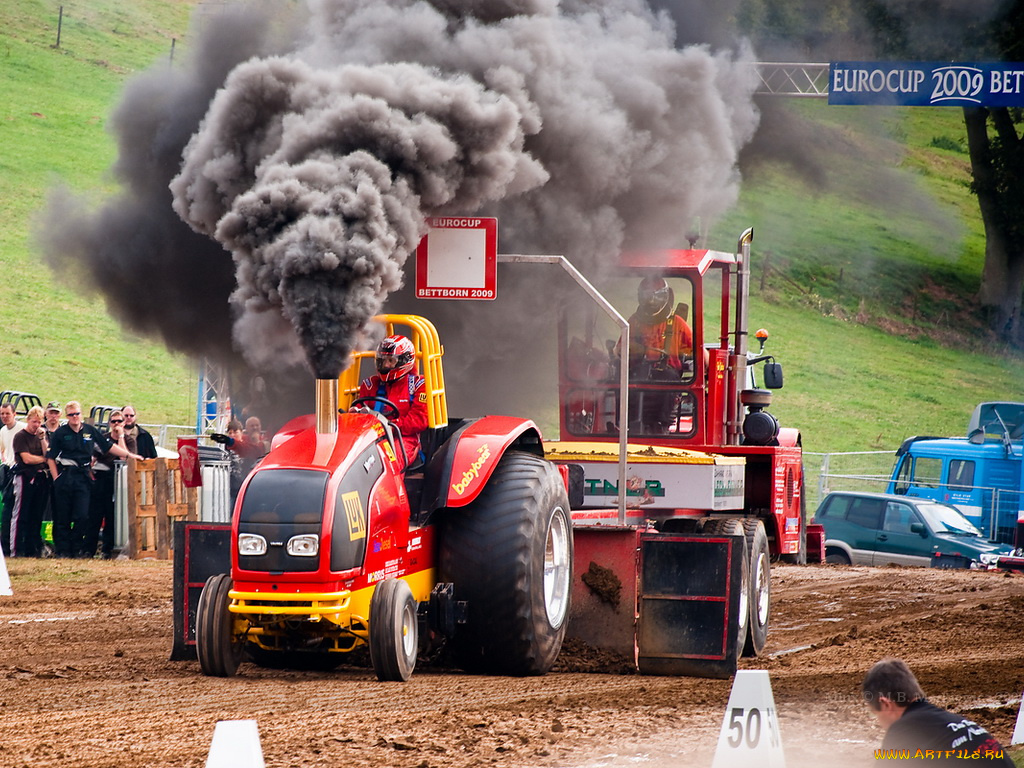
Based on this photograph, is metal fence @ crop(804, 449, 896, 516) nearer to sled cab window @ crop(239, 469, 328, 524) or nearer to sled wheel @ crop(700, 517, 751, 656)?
sled wheel @ crop(700, 517, 751, 656)

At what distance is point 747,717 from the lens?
208 inches

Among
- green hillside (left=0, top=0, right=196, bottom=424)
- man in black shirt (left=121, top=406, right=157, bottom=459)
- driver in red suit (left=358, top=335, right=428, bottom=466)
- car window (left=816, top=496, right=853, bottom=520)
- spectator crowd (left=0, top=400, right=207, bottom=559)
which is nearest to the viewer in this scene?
driver in red suit (left=358, top=335, right=428, bottom=466)

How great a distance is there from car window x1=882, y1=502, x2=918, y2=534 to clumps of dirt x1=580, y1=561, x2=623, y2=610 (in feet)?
34.2

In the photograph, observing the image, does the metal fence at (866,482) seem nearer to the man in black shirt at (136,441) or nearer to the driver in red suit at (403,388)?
the man in black shirt at (136,441)

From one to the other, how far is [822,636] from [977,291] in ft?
108

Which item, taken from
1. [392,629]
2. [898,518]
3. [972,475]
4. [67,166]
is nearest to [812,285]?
[972,475]

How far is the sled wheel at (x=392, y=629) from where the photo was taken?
7.19 m

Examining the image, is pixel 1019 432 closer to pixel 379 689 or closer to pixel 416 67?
pixel 416 67

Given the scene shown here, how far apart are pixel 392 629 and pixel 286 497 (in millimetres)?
884

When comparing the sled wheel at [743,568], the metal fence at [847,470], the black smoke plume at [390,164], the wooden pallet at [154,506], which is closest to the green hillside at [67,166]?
the wooden pallet at [154,506]

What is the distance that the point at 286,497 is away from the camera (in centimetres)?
707

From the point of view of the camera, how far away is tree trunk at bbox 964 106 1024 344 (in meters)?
35.0

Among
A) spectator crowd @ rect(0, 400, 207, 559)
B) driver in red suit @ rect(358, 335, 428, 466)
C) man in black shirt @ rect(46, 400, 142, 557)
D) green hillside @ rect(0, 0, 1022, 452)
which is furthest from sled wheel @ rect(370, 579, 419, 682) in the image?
green hillside @ rect(0, 0, 1022, 452)

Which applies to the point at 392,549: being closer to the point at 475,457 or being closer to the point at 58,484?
the point at 475,457
